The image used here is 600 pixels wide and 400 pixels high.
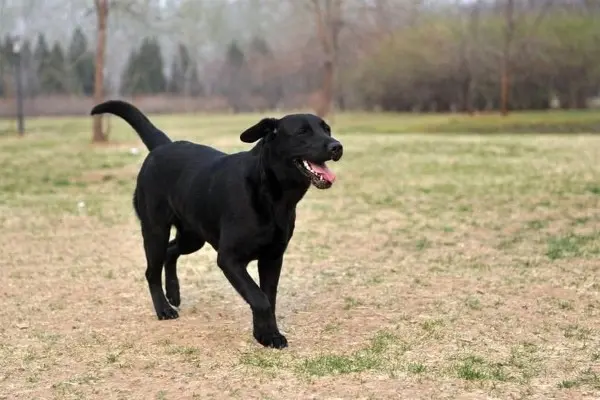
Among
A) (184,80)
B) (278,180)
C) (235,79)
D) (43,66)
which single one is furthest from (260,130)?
(184,80)

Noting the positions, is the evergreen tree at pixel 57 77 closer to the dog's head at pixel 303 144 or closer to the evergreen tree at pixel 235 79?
the evergreen tree at pixel 235 79

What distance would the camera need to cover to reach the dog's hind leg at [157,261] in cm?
529

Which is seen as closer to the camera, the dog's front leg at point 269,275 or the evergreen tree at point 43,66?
the dog's front leg at point 269,275

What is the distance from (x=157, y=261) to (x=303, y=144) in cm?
156

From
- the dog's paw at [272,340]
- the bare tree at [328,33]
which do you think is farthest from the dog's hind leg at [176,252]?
the bare tree at [328,33]

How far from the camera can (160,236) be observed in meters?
5.28

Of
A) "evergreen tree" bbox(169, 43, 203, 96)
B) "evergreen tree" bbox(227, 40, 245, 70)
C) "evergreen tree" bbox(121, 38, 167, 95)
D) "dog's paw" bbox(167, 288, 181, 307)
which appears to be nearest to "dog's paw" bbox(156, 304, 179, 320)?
"dog's paw" bbox(167, 288, 181, 307)

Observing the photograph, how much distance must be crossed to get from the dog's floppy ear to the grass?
1201mm

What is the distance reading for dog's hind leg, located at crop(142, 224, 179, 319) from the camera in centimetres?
529

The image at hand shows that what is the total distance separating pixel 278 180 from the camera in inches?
176

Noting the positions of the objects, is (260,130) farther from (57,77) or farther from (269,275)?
(57,77)

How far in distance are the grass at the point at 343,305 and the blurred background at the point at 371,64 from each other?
30.4m

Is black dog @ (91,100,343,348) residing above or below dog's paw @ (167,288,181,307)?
above

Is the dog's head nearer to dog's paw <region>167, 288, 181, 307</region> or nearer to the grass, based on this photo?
the grass
